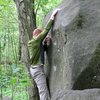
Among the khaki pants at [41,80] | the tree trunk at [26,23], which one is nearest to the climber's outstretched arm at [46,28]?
the khaki pants at [41,80]

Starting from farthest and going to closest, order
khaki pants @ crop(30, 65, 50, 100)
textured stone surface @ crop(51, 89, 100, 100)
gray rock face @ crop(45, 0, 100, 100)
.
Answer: khaki pants @ crop(30, 65, 50, 100), gray rock face @ crop(45, 0, 100, 100), textured stone surface @ crop(51, 89, 100, 100)

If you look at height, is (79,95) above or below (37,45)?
below

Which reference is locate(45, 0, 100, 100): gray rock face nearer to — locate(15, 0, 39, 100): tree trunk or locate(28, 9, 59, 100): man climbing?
locate(28, 9, 59, 100): man climbing

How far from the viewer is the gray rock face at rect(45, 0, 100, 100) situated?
19.1 ft

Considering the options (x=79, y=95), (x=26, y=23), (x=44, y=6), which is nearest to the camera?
(x=79, y=95)

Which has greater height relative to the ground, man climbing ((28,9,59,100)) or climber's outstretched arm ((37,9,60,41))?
climber's outstretched arm ((37,9,60,41))

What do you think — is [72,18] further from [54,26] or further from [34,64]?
[34,64]

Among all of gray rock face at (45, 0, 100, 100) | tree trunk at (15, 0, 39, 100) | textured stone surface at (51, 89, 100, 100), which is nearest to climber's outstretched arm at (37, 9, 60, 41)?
gray rock face at (45, 0, 100, 100)

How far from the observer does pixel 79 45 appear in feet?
19.4

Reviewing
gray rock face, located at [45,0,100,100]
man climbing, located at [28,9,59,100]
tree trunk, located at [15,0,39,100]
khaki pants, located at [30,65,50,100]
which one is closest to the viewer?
gray rock face, located at [45,0,100,100]

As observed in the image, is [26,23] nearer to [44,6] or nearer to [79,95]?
[79,95]

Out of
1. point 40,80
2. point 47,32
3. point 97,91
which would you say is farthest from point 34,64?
point 97,91

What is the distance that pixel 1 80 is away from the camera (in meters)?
7.51

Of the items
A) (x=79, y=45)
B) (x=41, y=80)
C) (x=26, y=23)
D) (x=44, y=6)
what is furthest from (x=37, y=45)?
(x=44, y=6)
